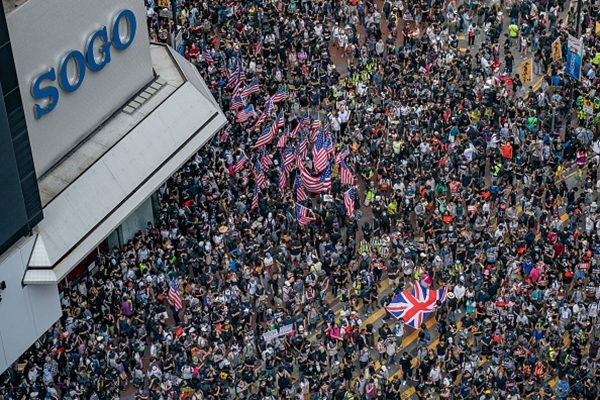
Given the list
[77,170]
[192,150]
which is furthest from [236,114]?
[77,170]

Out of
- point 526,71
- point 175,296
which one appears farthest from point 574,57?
point 175,296

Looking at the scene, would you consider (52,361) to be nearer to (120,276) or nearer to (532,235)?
(120,276)

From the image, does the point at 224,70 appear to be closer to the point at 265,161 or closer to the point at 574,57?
the point at 265,161

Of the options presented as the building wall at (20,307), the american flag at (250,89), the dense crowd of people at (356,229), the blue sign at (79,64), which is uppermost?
the blue sign at (79,64)

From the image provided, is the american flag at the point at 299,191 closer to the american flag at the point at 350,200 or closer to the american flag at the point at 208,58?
the american flag at the point at 350,200

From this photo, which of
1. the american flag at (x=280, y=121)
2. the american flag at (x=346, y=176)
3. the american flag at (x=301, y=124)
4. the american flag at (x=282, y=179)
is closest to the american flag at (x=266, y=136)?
the american flag at (x=280, y=121)

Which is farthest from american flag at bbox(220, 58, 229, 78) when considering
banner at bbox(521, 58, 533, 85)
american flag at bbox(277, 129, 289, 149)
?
banner at bbox(521, 58, 533, 85)

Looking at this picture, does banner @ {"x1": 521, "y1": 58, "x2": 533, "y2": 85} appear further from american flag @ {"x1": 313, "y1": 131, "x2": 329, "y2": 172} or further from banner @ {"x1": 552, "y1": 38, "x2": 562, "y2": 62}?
american flag @ {"x1": 313, "y1": 131, "x2": 329, "y2": 172}
